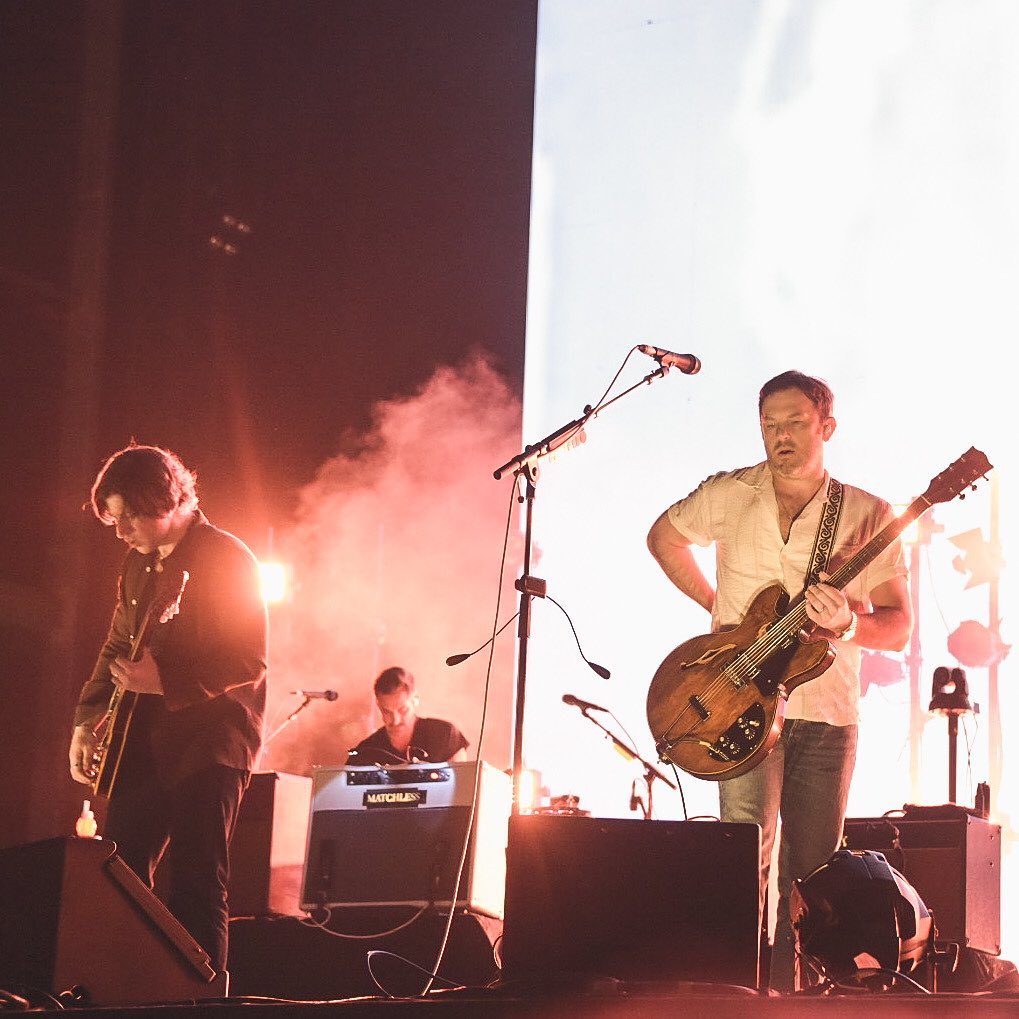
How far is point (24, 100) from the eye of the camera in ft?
20.9

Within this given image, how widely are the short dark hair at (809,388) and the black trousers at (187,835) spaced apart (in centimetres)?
172

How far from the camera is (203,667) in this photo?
3.31m

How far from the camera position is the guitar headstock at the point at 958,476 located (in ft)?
10.3

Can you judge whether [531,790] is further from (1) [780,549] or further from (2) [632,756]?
(1) [780,549]

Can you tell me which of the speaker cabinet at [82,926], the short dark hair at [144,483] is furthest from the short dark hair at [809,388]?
the speaker cabinet at [82,926]

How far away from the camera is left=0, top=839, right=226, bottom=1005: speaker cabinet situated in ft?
7.41

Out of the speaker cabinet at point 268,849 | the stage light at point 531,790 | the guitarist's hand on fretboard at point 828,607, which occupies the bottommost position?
the speaker cabinet at point 268,849

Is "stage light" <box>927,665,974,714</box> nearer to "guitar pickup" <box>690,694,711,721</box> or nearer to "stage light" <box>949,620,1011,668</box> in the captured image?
"stage light" <box>949,620,1011,668</box>

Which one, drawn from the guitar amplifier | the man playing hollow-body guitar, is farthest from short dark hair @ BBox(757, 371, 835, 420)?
the guitar amplifier

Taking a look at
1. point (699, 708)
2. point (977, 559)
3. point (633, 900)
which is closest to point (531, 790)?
point (977, 559)

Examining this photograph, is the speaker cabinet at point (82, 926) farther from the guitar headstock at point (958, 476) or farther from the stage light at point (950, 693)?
the stage light at point (950, 693)

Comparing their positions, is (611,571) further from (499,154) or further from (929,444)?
(499,154)

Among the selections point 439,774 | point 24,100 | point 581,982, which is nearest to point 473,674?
point 439,774

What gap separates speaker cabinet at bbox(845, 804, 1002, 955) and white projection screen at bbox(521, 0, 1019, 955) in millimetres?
545
